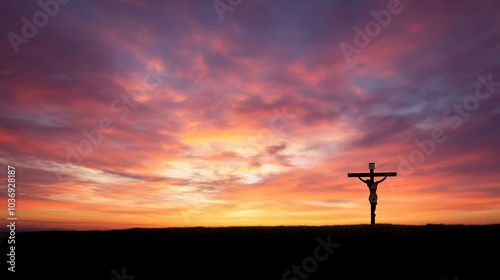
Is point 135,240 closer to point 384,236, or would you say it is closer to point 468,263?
point 384,236

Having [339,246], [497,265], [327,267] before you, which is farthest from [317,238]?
[497,265]

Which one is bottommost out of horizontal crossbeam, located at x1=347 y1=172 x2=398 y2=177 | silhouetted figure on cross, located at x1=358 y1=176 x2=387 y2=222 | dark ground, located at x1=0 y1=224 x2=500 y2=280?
dark ground, located at x1=0 y1=224 x2=500 y2=280

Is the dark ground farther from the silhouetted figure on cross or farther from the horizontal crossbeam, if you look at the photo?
the horizontal crossbeam

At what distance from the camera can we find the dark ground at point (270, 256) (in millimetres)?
14266

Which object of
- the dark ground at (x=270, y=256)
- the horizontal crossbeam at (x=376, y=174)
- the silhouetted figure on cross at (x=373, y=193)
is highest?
the horizontal crossbeam at (x=376, y=174)

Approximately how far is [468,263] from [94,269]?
558 inches

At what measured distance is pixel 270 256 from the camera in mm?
16391

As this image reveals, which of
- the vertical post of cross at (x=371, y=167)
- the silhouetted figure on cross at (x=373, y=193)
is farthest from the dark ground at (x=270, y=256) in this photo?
the vertical post of cross at (x=371, y=167)

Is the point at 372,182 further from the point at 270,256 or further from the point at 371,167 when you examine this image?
the point at 270,256

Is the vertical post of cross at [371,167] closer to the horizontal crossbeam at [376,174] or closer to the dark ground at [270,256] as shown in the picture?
the horizontal crossbeam at [376,174]

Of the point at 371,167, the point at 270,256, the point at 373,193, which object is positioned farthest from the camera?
the point at 371,167

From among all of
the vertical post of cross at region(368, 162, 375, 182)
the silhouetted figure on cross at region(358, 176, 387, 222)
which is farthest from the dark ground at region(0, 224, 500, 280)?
the vertical post of cross at region(368, 162, 375, 182)

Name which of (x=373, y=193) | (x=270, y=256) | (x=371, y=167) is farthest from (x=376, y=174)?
(x=270, y=256)

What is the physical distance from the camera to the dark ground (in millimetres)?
14266
